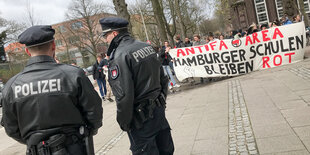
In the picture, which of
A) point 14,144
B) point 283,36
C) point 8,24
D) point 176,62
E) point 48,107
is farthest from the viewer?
point 8,24

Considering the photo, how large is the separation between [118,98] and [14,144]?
636 centimetres

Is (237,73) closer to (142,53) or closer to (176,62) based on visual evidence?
(176,62)

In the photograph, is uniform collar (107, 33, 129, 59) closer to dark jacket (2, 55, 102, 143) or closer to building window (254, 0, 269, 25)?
dark jacket (2, 55, 102, 143)

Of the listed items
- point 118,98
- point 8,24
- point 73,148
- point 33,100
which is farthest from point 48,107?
point 8,24

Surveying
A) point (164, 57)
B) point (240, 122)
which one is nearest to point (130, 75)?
point (240, 122)

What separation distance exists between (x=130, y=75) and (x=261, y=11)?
3282 centimetres

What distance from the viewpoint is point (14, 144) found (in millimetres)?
8383

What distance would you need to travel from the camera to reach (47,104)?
265 cm

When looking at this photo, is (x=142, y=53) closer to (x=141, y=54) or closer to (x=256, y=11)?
(x=141, y=54)

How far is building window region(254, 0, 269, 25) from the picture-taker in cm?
3303

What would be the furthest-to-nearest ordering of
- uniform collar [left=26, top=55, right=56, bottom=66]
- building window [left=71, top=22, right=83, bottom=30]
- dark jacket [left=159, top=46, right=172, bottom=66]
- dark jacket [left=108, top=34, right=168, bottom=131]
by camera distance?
building window [left=71, top=22, right=83, bottom=30] < dark jacket [left=159, top=46, right=172, bottom=66] < dark jacket [left=108, top=34, right=168, bottom=131] < uniform collar [left=26, top=55, right=56, bottom=66]

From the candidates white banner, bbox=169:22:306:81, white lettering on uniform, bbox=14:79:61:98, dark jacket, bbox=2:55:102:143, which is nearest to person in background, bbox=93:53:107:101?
white banner, bbox=169:22:306:81

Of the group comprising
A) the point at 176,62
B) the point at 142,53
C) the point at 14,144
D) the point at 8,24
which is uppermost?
the point at 8,24

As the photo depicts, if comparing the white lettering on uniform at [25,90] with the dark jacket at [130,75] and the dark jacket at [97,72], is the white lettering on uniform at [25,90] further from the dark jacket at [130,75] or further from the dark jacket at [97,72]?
the dark jacket at [97,72]
